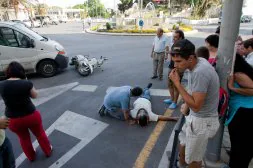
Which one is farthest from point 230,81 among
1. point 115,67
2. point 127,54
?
point 127,54

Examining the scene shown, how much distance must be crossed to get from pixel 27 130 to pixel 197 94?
9.01 ft

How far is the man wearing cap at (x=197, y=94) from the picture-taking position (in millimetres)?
2217

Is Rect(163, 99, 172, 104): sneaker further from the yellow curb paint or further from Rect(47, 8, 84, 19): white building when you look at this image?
Rect(47, 8, 84, 19): white building

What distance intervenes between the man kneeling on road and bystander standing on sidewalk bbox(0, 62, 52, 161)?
167 cm

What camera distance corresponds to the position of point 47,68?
8.54 m

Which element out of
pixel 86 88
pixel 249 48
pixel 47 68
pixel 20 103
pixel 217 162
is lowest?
pixel 86 88

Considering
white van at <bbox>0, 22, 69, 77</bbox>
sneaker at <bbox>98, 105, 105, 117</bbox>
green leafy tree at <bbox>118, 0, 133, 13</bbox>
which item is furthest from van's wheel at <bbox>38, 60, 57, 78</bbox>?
green leafy tree at <bbox>118, 0, 133, 13</bbox>

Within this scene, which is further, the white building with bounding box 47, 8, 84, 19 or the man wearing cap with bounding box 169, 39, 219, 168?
the white building with bounding box 47, 8, 84, 19

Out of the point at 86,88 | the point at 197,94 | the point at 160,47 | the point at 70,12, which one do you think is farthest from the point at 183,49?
the point at 70,12

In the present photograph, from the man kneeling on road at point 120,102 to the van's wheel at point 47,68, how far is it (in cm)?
422

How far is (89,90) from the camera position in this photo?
7.14 metres

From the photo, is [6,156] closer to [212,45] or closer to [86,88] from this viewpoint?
[212,45]

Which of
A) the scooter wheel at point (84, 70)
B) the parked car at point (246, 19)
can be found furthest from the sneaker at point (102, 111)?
the parked car at point (246, 19)

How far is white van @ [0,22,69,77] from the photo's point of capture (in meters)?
7.80
